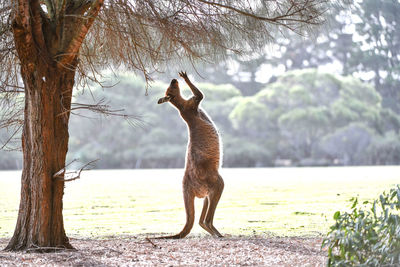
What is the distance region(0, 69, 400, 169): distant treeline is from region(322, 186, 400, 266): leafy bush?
20.8 metres

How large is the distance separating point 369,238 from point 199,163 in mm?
2157

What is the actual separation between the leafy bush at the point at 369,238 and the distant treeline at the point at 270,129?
20.8m

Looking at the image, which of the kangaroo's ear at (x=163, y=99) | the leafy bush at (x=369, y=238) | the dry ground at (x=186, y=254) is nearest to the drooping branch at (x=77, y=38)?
the kangaroo's ear at (x=163, y=99)

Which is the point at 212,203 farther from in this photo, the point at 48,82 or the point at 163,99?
the point at 48,82

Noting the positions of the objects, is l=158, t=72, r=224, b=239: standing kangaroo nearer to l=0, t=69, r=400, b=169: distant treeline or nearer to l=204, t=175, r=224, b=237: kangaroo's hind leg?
l=204, t=175, r=224, b=237: kangaroo's hind leg

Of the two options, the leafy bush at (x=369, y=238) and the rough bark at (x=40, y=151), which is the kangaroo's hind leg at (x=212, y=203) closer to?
the rough bark at (x=40, y=151)

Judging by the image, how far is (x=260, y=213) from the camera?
6523mm

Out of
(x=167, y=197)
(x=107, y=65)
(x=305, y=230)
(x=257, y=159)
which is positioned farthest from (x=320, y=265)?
(x=257, y=159)

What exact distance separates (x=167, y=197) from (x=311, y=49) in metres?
18.7

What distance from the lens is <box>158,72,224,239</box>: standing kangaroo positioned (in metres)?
4.27

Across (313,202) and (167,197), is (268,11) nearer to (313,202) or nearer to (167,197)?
(313,202)

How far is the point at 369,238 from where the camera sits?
2.27 m

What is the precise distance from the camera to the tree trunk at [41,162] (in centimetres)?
337

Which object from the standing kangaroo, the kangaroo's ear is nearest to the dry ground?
the standing kangaroo
